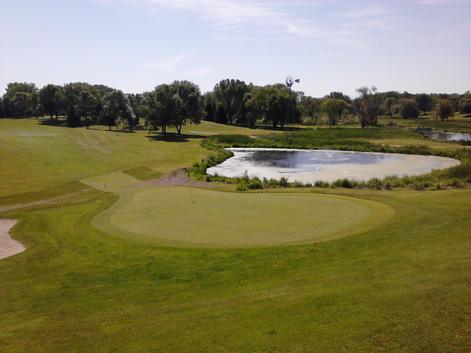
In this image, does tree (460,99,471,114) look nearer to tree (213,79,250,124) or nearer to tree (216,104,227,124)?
tree (213,79,250,124)

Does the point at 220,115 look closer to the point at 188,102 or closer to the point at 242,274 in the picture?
the point at 188,102

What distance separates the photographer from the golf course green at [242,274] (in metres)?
10.8

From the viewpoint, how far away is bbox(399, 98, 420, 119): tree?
572 feet

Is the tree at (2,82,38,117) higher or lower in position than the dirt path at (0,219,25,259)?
higher

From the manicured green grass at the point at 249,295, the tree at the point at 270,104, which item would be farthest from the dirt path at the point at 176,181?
the tree at the point at 270,104

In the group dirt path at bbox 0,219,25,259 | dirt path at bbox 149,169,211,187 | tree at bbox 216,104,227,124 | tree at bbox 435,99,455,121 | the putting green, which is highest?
tree at bbox 435,99,455,121

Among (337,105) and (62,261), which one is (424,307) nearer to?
(62,261)

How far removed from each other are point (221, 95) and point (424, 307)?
438 ft

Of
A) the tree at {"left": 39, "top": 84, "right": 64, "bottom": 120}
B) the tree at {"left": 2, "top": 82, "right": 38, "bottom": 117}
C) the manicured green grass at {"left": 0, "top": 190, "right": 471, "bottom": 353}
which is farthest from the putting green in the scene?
the tree at {"left": 2, "top": 82, "right": 38, "bottom": 117}

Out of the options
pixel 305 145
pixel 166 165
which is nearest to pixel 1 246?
pixel 166 165

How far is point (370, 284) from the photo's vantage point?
13.2 m

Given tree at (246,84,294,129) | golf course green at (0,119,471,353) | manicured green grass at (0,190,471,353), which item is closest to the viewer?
manicured green grass at (0,190,471,353)

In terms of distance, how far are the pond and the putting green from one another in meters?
17.2

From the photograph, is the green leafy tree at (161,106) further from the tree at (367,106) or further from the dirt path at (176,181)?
the tree at (367,106)
